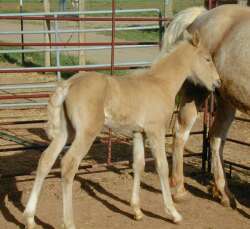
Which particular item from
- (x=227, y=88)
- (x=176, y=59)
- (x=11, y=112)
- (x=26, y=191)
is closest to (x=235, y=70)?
(x=227, y=88)

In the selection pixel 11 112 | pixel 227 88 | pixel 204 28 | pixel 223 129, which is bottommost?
pixel 11 112

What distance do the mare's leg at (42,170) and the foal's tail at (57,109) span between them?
6 centimetres

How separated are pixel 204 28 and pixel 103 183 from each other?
1974mm

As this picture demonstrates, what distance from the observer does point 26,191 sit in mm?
5750

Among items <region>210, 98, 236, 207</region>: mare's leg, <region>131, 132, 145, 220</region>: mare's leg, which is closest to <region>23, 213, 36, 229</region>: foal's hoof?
<region>131, 132, 145, 220</region>: mare's leg

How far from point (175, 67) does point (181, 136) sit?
954 millimetres

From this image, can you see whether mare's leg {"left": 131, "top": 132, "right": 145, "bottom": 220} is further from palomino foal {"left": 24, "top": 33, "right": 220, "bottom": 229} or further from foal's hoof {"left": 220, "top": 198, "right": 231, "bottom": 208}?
foal's hoof {"left": 220, "top": 198, "right": 231, "bottom": 208}

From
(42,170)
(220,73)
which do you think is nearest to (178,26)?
(220,73)

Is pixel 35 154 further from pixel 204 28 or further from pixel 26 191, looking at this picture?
pixel 204 28

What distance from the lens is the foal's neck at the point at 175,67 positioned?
16.3ft

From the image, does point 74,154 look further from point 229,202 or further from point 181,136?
→ point 229,202

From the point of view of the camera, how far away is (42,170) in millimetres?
4508

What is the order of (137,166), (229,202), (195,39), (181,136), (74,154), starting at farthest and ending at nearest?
1. (181,136)
2. (229,202)
3. (137,166)
4. (195,39)
5. (74,154)

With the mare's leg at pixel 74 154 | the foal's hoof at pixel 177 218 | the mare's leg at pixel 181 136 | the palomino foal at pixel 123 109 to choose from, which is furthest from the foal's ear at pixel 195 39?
the foal's hoof at pixel 177 218
